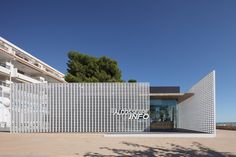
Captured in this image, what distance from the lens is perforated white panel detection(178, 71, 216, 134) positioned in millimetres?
14984

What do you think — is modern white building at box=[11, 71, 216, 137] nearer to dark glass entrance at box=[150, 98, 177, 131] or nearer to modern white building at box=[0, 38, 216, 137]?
modern white building at box=[0, 38, 216, 137]

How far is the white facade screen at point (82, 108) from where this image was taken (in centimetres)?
1772

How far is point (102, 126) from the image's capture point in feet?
58.2

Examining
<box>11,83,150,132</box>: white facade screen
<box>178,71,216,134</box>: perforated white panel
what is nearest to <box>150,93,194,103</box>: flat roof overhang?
<box>178,71,216,134</box>: perforated white panel

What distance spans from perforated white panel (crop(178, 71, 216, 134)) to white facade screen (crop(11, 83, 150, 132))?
3.38 m

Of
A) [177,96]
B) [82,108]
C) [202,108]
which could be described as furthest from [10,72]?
[202,108]

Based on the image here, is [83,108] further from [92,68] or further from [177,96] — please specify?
[92,68]

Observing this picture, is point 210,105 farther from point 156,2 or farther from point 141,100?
point 156,2

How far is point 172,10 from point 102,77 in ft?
46.1

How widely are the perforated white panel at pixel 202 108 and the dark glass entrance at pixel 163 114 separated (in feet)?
5.35

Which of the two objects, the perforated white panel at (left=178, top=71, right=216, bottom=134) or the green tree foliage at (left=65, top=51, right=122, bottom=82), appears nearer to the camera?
the perforated white panel at (left=178, top=71, right=216, bottom=134)

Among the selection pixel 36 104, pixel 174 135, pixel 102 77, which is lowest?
pixel 174 135

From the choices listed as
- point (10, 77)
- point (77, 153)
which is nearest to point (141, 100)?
point (77, 153)

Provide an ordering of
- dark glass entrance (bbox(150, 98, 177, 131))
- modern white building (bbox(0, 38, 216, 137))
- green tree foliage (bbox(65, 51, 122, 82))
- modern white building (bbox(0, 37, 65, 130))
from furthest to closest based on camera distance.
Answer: green tree foliage (bbox(65, 51, 122, 82)) → modern white building (bbox(0, 37, 65, 130)) → dark glass entrance (bbox(150, 98, 177, 131)) → modern white building (bbox(0, 38, 216, 137))
